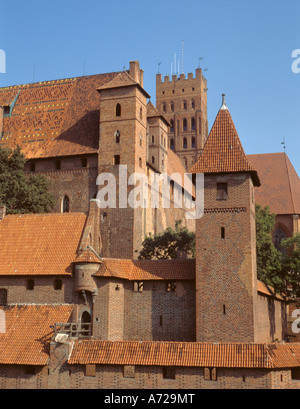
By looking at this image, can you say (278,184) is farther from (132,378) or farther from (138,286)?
(132,378)

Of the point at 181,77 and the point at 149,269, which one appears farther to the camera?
the point at 181,77

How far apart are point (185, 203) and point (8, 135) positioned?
59.8ft

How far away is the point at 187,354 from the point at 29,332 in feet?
26.6

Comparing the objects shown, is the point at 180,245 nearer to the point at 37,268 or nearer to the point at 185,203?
the point at 37,268

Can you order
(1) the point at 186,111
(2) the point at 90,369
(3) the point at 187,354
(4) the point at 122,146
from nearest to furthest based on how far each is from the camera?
(3) the point at 187,354 → (2) the point at 90,369 → (4) the point at 122,146 → (1) the point at 186,111

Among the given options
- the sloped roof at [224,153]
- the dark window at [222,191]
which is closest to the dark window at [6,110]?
the sloped roof at [224,153]

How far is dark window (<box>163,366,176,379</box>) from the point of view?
961 inches

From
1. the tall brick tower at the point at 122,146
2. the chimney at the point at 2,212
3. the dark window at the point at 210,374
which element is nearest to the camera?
the dark window at the point at 210,374

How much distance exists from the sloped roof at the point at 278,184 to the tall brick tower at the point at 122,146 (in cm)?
1645

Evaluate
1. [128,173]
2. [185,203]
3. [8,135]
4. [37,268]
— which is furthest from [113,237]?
[185,203]

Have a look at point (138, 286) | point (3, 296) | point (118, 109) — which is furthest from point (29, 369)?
point (118, 109)

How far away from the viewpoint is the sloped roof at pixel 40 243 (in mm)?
30203

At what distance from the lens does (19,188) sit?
3738cm

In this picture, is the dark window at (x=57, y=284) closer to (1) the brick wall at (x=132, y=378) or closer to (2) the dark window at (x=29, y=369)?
(1) the brick wall at (x=132, y=378)
